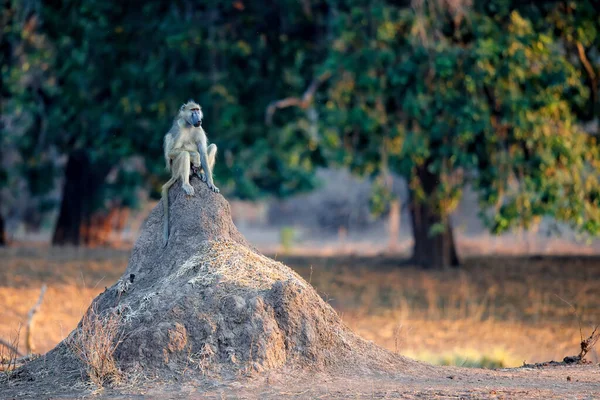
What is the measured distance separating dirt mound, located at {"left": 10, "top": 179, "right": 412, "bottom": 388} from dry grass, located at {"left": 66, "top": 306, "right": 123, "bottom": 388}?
0.08 metres

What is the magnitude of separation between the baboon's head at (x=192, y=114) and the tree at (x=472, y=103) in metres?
5.99

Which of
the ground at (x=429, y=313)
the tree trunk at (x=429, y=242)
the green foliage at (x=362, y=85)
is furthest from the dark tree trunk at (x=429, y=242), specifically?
the green foliage at (x=362, y=85)

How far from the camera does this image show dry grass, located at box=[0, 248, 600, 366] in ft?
40.8

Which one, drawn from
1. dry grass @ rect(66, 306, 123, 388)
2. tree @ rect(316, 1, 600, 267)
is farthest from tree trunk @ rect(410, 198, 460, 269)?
dry grass @ rect(66, 306, 123, 388)

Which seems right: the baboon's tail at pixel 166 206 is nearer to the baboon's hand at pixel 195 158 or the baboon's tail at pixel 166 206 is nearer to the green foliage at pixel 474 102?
the baboon's hand at pixel 195 158

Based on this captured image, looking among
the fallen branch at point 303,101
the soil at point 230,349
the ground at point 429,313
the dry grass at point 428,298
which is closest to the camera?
the soil at point 230,349

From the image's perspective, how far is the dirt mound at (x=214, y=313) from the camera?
22.4 ft

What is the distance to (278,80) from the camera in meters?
17.0

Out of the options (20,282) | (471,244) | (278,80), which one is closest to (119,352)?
(20,282)

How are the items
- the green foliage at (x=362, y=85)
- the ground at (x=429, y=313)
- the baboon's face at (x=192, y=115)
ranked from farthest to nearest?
the green foliage at (x=362, y=85) < the baboon's face at (x=192, y=115) < the ground at (x=429, y=313)

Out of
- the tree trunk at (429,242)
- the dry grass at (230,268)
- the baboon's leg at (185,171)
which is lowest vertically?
the dry grass at (230,268)

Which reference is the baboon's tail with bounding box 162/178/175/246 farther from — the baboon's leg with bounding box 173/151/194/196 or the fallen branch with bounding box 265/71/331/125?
the fallen branch with bounding box 265/71/331/125

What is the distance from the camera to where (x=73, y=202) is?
2186 cm

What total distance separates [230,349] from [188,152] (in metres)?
2.03
